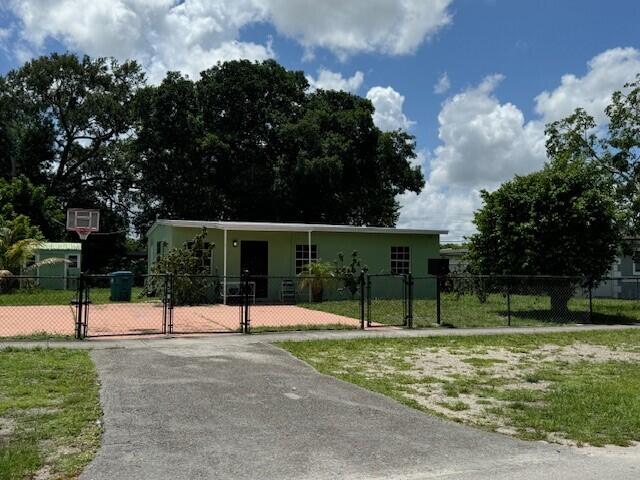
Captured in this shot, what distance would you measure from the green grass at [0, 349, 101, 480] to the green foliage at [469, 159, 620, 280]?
1249cm

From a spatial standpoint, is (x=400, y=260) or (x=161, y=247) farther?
(x=161, y=247)

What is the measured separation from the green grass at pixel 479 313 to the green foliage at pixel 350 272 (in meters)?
0.58

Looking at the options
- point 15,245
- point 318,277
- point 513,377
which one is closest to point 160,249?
point 15,245

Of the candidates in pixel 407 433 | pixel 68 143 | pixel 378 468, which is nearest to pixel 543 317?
pixel 407 433

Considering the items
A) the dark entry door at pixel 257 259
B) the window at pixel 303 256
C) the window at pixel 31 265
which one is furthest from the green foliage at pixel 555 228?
the window at pixel 31 265

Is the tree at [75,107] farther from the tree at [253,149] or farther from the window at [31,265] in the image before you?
the window at [31,265]

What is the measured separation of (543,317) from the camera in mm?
17328

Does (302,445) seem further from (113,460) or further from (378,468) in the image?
(113,460)

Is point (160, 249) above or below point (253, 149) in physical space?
below

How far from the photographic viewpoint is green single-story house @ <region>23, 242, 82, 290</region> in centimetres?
2788

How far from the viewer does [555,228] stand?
17203 millimetres

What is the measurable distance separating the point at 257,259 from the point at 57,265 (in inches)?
449

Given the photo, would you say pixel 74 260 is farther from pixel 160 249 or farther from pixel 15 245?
pixel 160 249

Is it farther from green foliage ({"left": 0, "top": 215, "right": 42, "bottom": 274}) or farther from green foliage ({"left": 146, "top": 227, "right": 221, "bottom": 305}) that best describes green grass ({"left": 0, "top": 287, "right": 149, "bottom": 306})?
green foliage ({"left": 146, "top": 227, "right": 221, "bottom": 305})
